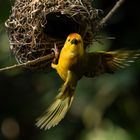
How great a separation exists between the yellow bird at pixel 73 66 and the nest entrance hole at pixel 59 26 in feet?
0.74

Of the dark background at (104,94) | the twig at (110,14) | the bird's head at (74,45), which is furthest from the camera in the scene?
the dark background at (104,94)

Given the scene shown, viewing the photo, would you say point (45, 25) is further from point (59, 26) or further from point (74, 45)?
point (74, 45)

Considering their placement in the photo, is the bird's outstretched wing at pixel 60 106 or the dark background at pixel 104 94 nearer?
the bird's outstretched wing at pixel 60 106

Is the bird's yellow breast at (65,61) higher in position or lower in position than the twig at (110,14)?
lower

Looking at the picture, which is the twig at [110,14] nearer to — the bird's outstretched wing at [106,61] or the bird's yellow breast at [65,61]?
the bird's outstretched wing at [106,61]

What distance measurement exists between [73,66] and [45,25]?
1.11 feet

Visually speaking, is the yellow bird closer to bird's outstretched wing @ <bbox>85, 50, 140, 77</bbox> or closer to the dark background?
bird's outstretched wing @ <bbox>85, 50, 140, 77</bbox>

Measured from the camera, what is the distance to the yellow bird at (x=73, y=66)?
2408mm

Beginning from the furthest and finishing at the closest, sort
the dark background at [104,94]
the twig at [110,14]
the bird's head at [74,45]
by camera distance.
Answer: the dark background at [104,94] < the twig at [110,14] < the bird's head at [74,45]

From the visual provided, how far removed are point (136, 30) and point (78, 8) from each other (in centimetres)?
139

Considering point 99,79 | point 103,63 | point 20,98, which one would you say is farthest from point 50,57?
point 20,98

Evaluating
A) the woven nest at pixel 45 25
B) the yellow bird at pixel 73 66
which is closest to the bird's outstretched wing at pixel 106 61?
the yellow bird at pixel 73 66

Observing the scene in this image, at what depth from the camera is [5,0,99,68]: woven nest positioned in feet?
8.55

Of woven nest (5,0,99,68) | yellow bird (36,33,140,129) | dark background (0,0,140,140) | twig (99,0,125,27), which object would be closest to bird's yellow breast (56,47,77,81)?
yellow bird (36,33,140,129)
